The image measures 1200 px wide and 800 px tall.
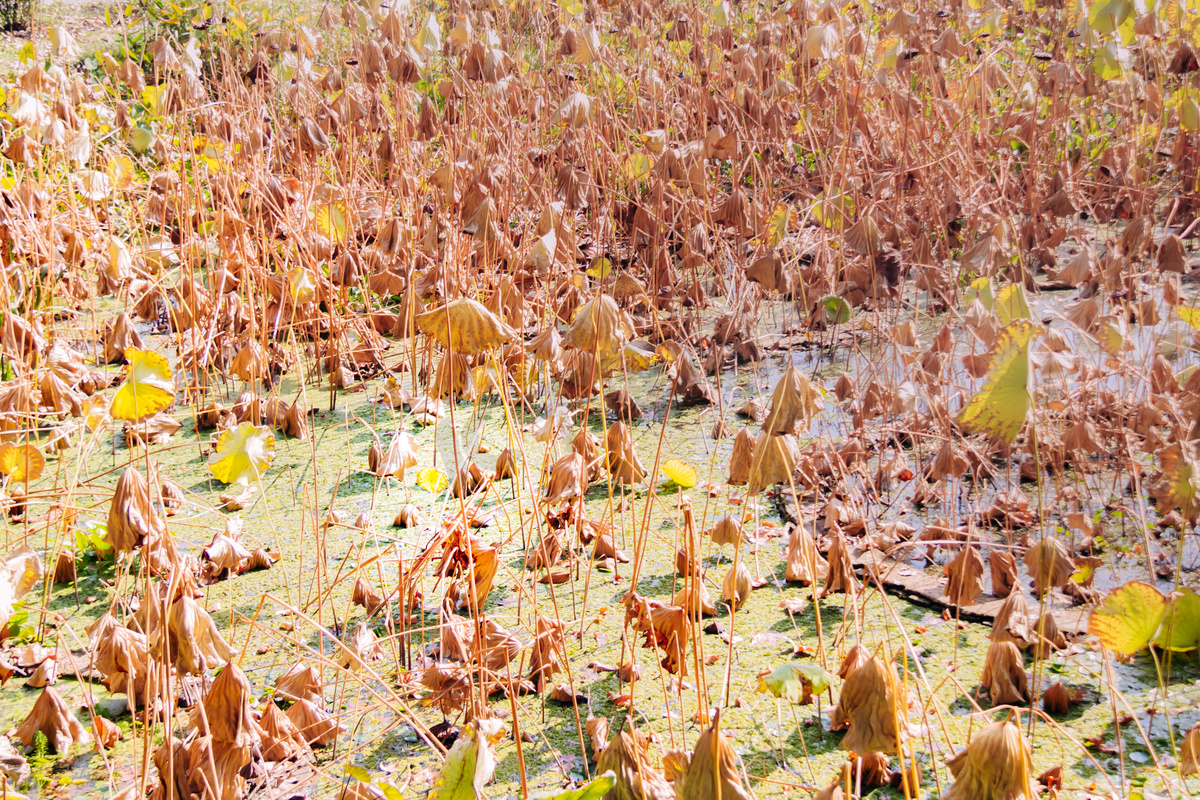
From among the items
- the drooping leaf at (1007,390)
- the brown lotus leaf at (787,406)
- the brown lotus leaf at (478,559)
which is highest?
the drooping leaf at (1007,390)

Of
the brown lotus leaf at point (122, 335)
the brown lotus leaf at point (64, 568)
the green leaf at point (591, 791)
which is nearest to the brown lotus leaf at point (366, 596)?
the brown lotus leaf at point (64, 568)

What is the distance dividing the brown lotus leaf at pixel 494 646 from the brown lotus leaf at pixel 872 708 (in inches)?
17.3

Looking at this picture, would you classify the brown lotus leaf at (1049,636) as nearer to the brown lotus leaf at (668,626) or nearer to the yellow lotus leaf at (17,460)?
the brown lotus leaf at (668,626)

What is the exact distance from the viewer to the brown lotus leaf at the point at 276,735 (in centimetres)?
107

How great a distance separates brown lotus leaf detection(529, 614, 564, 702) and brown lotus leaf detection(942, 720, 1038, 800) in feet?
1.92

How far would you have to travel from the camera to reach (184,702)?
122 centimetres

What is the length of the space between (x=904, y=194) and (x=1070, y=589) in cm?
158

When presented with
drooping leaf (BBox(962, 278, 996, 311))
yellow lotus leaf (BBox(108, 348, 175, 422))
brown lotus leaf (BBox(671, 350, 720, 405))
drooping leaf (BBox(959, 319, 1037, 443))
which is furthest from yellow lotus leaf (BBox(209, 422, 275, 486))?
drooping leaf (BBox(962, 278, 996, 311))

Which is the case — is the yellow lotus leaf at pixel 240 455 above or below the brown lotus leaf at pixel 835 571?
above

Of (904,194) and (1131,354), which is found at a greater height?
(904,194)

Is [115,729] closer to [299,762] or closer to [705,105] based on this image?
[299,762]

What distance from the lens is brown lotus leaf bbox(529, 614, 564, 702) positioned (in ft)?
3.92

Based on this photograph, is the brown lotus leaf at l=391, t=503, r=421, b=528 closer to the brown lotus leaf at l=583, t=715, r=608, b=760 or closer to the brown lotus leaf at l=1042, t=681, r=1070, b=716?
the brown lotus leaf at l=583, t=715, r=608, b=760

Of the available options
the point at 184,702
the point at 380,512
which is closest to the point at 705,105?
the point at 380,512
